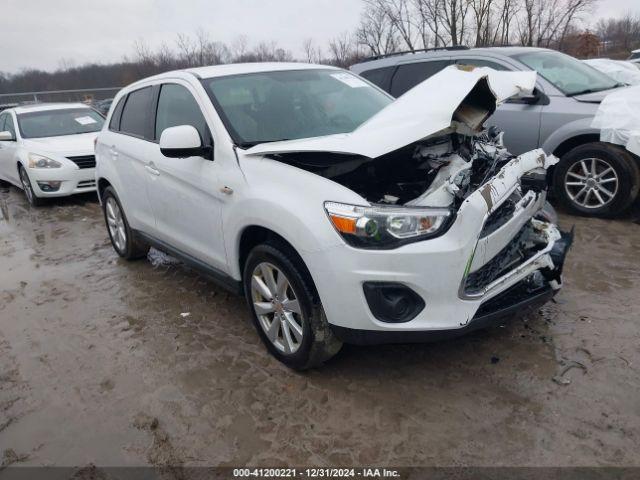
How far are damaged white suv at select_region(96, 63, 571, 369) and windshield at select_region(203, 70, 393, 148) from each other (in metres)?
0.01

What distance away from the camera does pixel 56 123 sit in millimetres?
9195

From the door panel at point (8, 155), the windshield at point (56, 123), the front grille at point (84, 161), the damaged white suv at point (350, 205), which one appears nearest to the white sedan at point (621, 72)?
the damaged white suv at point (350, 205)

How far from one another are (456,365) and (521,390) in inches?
15.6

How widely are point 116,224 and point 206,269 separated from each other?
7.09 ft

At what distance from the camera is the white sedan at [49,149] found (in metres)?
8.05

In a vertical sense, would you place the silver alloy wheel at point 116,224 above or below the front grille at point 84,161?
below

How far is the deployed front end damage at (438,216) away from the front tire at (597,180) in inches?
90.2

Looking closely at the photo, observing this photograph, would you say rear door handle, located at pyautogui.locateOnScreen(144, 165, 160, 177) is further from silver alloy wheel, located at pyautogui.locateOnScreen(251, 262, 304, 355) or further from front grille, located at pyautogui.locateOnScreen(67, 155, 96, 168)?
front grille, located at pyautogui.locateOnScreen(67, 155, 96, 168)

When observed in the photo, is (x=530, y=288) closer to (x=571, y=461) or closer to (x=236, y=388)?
(x=571, y=461)

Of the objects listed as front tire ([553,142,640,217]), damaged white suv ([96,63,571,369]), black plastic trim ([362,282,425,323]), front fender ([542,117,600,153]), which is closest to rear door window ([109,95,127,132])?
damaged white suv ([96,63,571,369])

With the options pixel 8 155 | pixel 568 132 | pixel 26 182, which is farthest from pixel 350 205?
pixel 8 155

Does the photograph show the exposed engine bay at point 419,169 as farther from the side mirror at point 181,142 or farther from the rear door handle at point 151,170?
the rear door handle at point 151,170

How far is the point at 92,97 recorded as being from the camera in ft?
81.8

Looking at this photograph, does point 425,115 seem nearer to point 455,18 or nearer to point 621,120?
point 621,120
